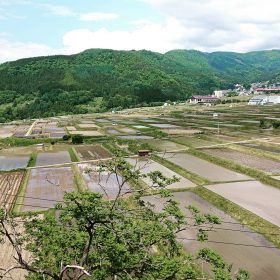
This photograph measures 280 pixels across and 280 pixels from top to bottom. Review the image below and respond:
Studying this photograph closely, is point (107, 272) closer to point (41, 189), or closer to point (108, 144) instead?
point (41, 189)

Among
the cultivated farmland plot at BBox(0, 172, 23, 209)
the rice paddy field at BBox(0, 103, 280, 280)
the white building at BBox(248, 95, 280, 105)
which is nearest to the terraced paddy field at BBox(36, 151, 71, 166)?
the rice paddy field at BBox(0, 103, 280, 280)

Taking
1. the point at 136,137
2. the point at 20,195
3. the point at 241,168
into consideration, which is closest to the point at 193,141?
the point at 136,137

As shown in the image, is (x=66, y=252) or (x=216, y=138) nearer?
(x=66, y=252)

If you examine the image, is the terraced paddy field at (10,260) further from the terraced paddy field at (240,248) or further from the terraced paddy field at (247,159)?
the terraced paddy field at (247,159)

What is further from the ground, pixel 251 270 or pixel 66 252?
pixel 66 252

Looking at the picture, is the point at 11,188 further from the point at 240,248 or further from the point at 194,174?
the point at 240,248

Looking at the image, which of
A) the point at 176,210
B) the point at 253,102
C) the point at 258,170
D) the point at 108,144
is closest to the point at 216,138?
the point at 108,144

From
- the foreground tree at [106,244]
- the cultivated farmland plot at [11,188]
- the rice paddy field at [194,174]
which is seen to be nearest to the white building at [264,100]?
the rice paddy field at [194,174]

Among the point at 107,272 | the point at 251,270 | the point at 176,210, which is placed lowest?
the point at 251,270

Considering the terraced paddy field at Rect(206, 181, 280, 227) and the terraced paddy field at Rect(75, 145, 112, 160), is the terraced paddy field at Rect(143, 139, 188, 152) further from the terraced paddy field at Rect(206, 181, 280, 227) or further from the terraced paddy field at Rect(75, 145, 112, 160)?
the terraced paddy field at Rect(206, 181, 280, 227)
